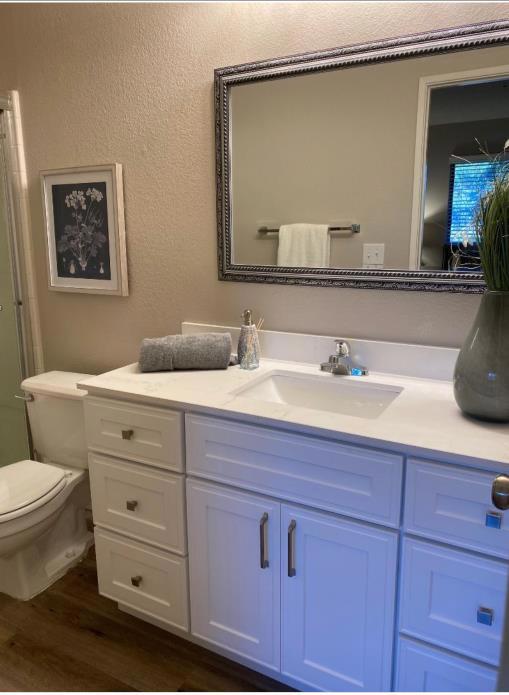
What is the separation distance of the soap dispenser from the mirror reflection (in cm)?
22

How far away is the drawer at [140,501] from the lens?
148 cm

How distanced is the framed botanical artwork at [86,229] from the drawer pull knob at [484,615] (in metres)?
1.56

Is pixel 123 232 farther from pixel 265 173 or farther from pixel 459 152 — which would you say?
pixel 459 152

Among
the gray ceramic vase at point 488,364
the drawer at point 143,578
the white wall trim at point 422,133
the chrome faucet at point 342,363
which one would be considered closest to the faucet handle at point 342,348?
the chrome faucet at point 342,363

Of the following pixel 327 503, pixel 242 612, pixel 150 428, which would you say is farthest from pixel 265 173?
pixel 242 612

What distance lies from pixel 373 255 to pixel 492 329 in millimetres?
473

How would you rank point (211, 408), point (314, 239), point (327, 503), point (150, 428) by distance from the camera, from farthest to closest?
point (314, 239)
point (150, 428)
point (211, 408)
point (327, 503)

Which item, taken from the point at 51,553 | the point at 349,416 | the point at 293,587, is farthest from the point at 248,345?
the point at 51,553

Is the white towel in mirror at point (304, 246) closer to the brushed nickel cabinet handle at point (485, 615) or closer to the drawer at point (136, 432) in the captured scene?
the drawer at point (136, 432)

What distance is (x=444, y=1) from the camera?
1353mm

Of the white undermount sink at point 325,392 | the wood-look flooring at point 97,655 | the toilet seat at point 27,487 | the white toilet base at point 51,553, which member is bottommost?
the wood-look flooring at point 97,655

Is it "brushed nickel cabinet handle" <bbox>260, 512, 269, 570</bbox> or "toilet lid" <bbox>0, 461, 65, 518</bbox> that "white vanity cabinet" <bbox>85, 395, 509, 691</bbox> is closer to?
"brushed nickel cabinet handle" <bbox>260, 512, 269, 570</bbox>

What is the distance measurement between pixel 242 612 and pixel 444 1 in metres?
1.71

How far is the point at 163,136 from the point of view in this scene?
1.85 m
